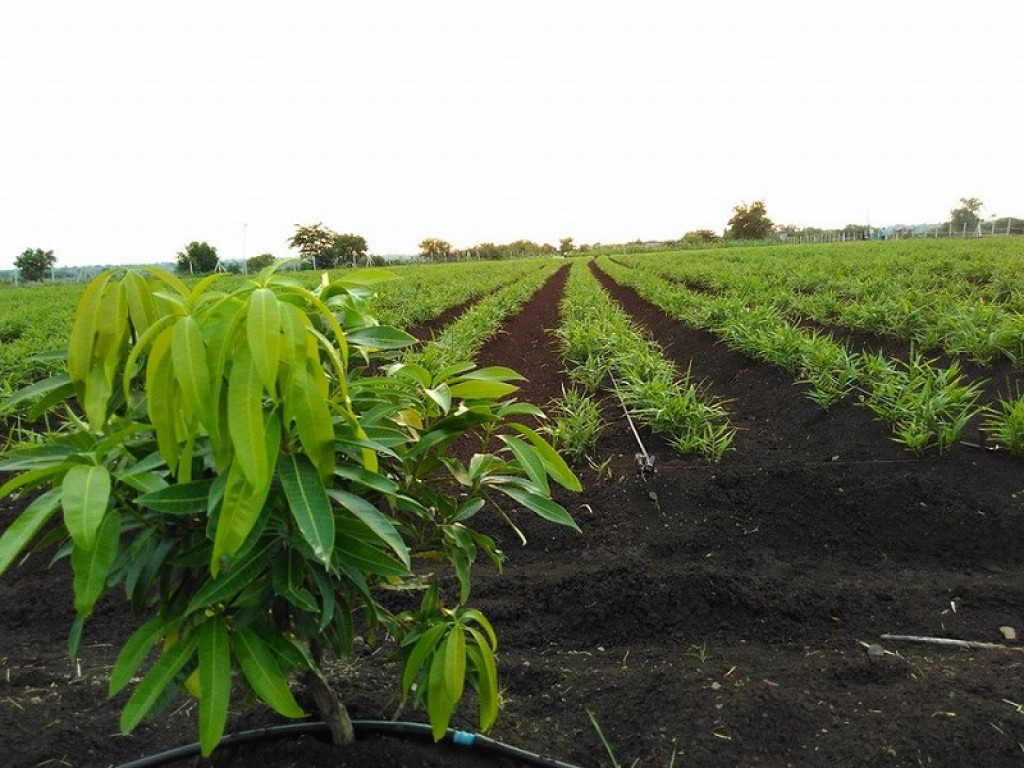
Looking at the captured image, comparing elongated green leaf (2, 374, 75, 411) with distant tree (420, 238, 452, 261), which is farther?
distant tree (420, 238, 452, 261)

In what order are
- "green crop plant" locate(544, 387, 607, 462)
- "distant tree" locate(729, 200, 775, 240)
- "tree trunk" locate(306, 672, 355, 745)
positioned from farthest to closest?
1. "distant tree" locate(729, 200, 775, 240)
2. "green crop plant" locate(544, 387, 607, 462)
3. "tree trunk" locate(306, 672, 355, 745)

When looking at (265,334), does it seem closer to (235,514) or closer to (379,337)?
(235,514)

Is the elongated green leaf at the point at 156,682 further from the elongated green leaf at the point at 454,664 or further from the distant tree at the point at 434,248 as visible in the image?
the distant tree at the point at 434,248

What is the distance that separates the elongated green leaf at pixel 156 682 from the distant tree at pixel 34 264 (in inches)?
2394

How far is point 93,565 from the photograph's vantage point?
3.13ft

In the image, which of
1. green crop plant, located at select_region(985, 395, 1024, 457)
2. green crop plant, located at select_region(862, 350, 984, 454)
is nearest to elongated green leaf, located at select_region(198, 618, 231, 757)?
green crop plant, located at select_region(862, 350, 984, 454)

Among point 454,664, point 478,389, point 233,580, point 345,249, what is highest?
point 345,249

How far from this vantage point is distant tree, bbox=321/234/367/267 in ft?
162

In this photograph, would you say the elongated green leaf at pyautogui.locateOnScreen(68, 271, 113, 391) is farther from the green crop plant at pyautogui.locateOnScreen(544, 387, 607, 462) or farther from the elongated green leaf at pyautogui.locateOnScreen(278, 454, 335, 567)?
the green crop plant at pyautogui.locateOnScreen(544, 387, 607, 462)

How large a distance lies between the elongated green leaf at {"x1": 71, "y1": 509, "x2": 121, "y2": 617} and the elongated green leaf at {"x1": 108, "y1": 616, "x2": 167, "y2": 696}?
0.43 feet

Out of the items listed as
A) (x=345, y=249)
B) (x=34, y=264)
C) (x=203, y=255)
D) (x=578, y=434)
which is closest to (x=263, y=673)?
(x=578, y=434)

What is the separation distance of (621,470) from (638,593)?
1212 millimetres

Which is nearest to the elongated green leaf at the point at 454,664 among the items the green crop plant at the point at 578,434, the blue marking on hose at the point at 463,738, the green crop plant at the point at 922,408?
the blue marking on hose at the point at 463,738

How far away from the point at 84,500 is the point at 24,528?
0.28 ft
